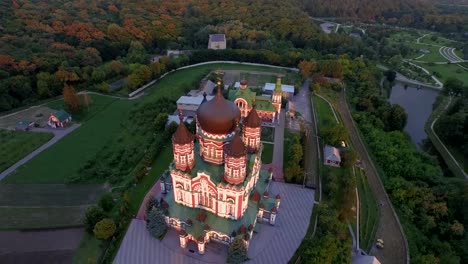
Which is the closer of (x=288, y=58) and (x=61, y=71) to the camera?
(x=61, y=71)

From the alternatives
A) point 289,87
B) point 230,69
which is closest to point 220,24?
point 230,69

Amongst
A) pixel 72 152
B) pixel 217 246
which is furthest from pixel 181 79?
pixel 217 246

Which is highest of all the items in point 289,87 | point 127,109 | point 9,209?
point 289,87

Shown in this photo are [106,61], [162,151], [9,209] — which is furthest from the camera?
[106,61]

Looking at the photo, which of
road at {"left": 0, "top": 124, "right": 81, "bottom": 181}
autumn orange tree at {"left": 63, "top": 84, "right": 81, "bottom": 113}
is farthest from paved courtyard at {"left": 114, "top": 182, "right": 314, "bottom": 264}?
autumn orange tree at {"left": 63, "top": 84, "right": 81, "bottom": 113}

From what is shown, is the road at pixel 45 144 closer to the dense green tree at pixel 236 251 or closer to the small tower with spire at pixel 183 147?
the small tower with spire at pixel 183 147

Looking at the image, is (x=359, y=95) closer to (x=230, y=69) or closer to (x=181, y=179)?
(x=230, y=69)

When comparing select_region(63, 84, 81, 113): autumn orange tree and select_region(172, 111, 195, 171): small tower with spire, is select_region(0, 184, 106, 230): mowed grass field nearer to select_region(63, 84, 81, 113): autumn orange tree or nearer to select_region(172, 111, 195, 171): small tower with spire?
select_region(172, 111, 195, 171): small tower with spire

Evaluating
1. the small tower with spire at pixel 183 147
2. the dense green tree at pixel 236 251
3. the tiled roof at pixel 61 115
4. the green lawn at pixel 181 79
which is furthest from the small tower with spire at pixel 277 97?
the tiled roof at pixel 61 115

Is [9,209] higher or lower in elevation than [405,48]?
lower

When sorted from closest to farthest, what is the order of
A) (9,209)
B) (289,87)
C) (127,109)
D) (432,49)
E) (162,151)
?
(9,209) < (162,151) < (127,109) < (289,87) < (432,49)
